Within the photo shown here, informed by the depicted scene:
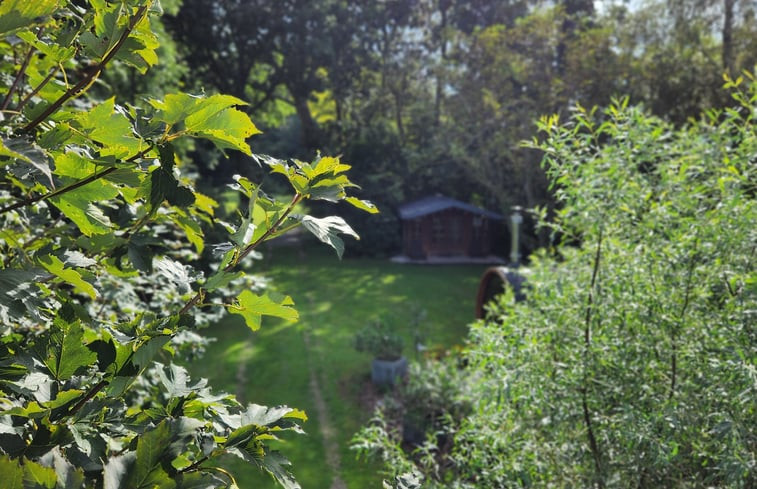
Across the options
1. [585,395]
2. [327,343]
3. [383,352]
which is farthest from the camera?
[327,343]

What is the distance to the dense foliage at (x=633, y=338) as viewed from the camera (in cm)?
318

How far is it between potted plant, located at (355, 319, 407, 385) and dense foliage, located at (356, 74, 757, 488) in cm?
585

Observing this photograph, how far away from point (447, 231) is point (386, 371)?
47.6ft

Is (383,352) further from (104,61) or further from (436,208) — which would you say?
(436,208)

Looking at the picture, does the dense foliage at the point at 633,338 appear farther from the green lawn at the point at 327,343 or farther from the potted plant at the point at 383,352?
the potted plant at the point at 383,352

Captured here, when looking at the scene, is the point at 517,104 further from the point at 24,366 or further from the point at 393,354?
the point at 24,366

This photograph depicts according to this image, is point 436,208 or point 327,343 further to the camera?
point 436,208

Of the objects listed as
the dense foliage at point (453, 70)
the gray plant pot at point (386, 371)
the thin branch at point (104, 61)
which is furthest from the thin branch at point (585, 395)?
the dense foliage at point (453, 70)

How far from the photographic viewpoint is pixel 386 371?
389 inches

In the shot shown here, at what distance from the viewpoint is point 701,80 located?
1728 centimetres

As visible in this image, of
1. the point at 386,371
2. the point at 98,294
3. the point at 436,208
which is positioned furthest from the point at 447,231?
the point at 98,294

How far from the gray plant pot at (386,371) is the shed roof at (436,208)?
12.6m

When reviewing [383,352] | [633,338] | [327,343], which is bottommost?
[327,343]

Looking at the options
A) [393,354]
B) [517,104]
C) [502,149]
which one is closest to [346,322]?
[393,354]
